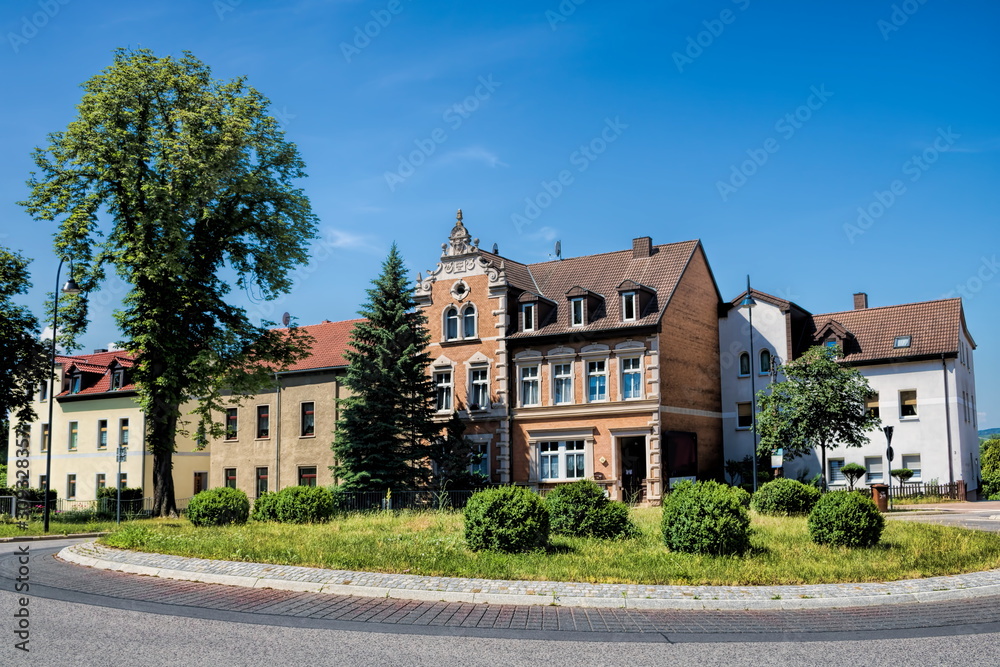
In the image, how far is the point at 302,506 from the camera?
2391cm

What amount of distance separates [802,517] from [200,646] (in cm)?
1827

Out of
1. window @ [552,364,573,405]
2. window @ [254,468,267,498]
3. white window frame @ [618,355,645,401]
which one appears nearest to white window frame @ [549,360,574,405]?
window @ [552,364,573,405]

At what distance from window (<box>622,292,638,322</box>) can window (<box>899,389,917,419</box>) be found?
1400 centimetres

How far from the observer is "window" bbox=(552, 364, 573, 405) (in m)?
40.3

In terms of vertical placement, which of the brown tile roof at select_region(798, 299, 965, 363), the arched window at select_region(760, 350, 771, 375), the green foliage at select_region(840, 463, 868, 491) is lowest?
the green foliage at select_region(840, 463, 868, 491)

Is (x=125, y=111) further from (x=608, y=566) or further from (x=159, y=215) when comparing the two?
(x=608, y=566)

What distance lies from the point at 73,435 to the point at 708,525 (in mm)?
52372

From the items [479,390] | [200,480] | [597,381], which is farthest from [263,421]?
[597,381]

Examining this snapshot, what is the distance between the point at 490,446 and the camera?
4141 centimetres

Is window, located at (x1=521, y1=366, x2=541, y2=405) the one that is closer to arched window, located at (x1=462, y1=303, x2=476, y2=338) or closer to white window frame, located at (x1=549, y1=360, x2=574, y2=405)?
white window frame, located at (x1=549, y1=360, x2=574, y2=405)

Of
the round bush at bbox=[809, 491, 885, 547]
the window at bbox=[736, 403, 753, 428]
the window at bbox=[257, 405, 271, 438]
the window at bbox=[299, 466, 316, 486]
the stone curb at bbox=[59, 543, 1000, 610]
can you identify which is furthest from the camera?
the window at bbox=[257, 405, 271, 438]

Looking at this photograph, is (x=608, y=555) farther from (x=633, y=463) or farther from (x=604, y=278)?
(x=604, y=278)

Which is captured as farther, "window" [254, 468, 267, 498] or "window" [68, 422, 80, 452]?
"window" [68, 422, 80, 452]

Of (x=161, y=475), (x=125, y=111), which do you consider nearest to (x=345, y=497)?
(x=161, y=475)
